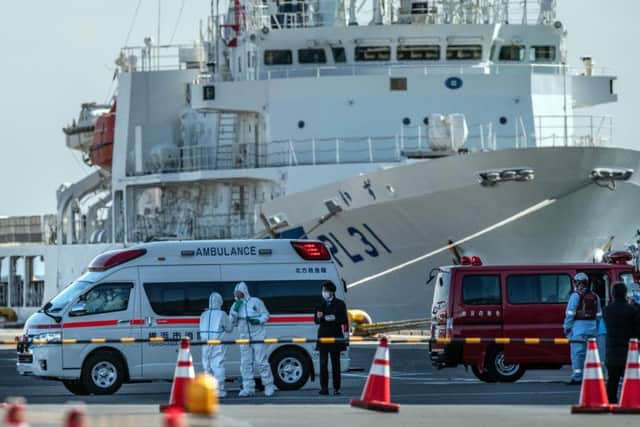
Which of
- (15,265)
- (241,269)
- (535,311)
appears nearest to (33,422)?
(241,269)

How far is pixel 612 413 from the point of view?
59.5ft

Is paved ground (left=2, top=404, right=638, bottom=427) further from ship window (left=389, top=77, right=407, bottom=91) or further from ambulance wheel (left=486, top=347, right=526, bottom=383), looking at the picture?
ship window (left=389, top=77, right=407, bottom=91)

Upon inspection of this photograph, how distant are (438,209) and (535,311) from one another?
39.2ft

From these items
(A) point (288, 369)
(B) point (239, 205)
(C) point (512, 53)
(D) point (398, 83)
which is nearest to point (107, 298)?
(A) point (288, 369)

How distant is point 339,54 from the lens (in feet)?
141

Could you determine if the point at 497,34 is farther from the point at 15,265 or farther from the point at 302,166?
the point at 15,265

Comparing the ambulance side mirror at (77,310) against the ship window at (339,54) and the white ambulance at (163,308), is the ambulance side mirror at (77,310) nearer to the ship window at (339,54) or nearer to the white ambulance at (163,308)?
the white ambulance at (163,308)

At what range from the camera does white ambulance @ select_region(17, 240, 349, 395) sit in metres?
23.5

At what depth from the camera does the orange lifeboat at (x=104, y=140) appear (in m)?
53.0

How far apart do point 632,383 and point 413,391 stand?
5021 millimetres

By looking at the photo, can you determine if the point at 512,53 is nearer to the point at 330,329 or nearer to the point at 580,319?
the point at 580,319

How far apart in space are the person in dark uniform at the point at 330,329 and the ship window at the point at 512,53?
21293mm

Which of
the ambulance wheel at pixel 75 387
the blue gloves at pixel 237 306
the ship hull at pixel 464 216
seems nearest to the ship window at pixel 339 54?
the ship hull at pixel 464 216

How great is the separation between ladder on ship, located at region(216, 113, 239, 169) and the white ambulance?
20.6 metres
